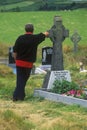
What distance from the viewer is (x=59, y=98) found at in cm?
1220

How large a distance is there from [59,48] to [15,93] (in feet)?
5.66

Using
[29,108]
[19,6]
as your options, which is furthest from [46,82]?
[19,6]

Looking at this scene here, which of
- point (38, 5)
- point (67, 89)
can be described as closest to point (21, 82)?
point (67, 89)

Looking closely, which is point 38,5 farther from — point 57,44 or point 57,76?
point 57,76

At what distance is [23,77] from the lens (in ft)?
42.0

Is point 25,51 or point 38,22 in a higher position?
point 25,51

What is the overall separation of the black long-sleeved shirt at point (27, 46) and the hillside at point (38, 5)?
116 feet

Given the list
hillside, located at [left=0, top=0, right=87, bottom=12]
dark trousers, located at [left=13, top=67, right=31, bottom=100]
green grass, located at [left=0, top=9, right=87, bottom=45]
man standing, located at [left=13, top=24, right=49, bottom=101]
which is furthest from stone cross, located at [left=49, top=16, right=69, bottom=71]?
hillside, located at [left=0, top=0, right=87, bottom=12]

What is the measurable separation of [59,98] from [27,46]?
1.30 metres

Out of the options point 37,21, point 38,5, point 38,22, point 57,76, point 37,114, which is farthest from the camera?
point 38,5

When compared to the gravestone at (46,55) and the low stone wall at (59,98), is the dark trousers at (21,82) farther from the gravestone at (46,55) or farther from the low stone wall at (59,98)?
the gravestone at (46,55)

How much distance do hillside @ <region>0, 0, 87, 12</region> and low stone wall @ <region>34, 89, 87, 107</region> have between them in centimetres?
3511

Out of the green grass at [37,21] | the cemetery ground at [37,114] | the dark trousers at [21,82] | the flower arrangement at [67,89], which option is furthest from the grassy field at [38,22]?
the cemetery ground at [37,114]

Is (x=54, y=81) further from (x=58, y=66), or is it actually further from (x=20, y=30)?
(x=20, y=30)
